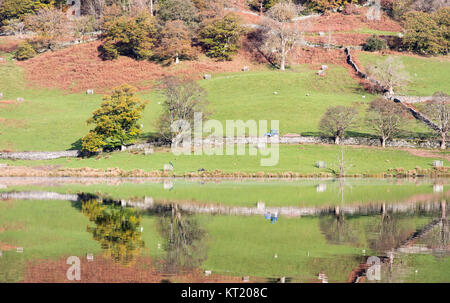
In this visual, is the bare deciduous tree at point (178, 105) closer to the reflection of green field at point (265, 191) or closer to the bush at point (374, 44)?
the reflection of green field at point (265, 191)

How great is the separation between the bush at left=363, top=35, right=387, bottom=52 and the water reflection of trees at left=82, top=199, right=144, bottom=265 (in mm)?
84632

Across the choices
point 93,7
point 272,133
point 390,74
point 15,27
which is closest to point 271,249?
point 272,133

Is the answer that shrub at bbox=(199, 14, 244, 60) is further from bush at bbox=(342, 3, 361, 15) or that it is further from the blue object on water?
the blue object on water

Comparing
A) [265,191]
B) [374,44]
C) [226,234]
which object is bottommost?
[265,191]

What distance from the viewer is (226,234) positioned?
31.2 m

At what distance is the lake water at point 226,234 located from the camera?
75.6 ft

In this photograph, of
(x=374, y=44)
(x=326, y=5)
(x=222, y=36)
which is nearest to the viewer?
(x=374, y=44)

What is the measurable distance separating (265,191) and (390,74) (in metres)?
55.7

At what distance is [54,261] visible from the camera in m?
25.1

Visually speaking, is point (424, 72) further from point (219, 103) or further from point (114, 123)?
point (114, 123)

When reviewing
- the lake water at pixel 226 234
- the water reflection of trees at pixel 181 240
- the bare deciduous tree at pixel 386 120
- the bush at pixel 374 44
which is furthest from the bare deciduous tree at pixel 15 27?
the water reflection of trees at pixel 181 240

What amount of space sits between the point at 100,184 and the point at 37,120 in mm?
34680

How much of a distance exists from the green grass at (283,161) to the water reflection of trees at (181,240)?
92.8ft
